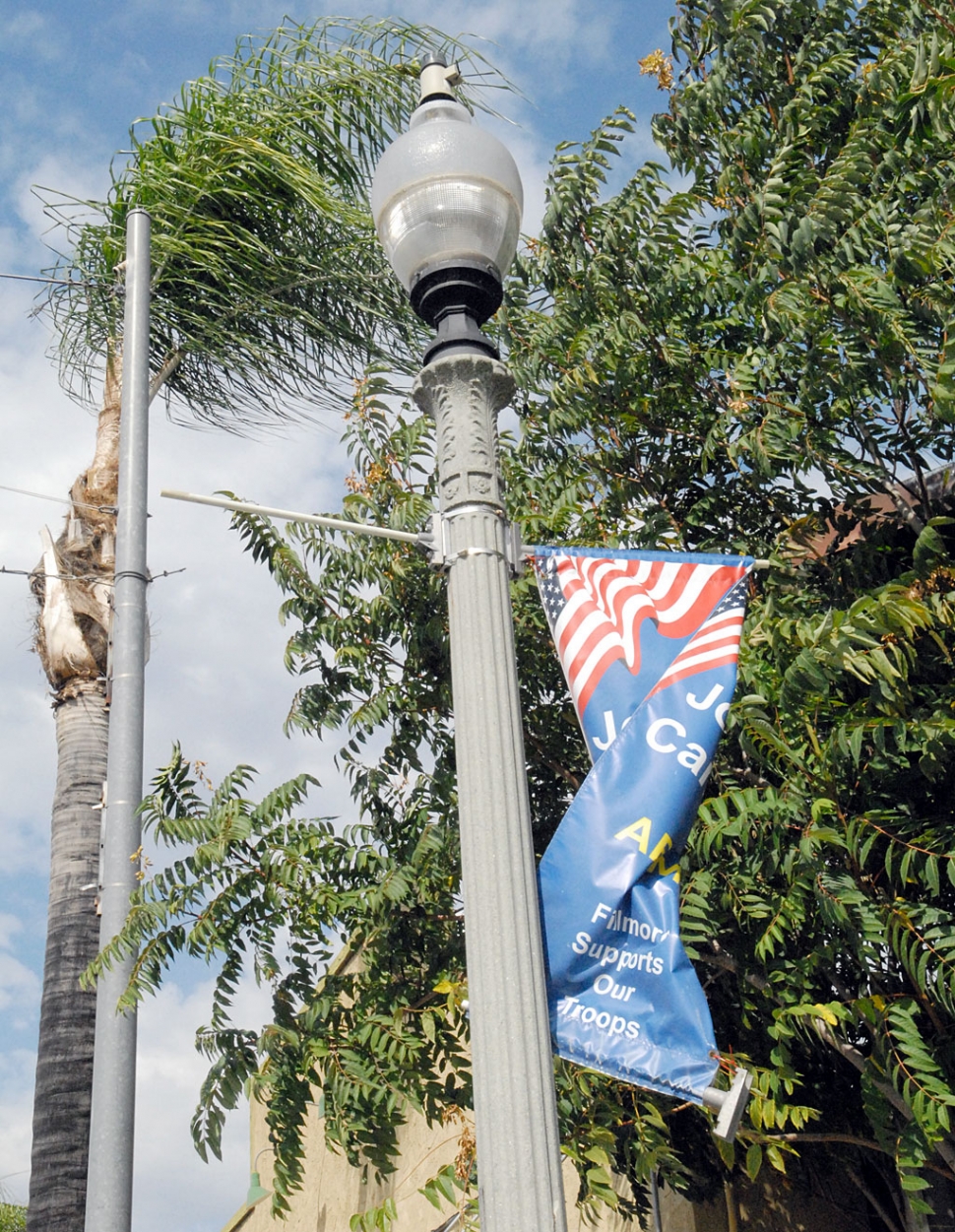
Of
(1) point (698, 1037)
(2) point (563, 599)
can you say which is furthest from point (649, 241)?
(1) point (698, 1037)

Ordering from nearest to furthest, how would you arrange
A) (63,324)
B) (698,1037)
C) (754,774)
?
(698,1037) < (754,774) < (63,324)

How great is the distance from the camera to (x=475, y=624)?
432 cm

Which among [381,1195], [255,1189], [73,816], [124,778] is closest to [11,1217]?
[255,1189]

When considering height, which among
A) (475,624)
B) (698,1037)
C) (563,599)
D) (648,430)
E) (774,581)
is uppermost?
(648,430)

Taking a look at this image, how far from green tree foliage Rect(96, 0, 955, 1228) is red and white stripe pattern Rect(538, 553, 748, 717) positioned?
929 millimetres

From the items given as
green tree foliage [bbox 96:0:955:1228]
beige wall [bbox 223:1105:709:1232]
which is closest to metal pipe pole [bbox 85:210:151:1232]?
green tree foliage [bbox 96:0:955:1228]

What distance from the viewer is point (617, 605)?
498cm

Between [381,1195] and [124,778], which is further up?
[124,778]

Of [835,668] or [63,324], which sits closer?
[835,668]

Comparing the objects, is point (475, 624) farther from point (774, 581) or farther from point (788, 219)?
point (788, 219)

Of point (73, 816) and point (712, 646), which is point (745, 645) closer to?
point (712, 646)

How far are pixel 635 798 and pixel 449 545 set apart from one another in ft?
3.49

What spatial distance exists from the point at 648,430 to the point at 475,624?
15.9 feet

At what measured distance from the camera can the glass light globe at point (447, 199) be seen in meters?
4.77
